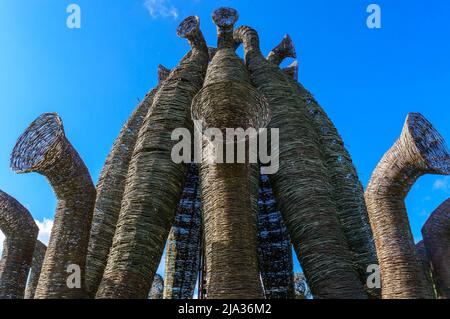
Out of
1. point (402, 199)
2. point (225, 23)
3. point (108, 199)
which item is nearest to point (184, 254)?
point (108, 199)

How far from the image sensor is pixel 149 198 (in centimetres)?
450

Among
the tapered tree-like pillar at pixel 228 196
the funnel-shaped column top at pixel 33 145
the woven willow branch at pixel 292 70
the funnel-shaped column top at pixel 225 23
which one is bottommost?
the tapered tree-like pillar at pixel 228 196

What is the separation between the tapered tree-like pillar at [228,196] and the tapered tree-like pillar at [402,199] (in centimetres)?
127

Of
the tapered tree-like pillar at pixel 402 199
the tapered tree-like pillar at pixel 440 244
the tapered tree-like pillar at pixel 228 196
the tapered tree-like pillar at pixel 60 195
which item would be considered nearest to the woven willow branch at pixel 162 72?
the tapered tree-like pillar at pixel 60 195

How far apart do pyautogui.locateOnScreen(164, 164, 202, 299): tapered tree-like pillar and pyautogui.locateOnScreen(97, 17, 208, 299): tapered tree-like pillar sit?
2693mm

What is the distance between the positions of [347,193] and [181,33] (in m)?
3.76

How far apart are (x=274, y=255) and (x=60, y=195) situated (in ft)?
12.8

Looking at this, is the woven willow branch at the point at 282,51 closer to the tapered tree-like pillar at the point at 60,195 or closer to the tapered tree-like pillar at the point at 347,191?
the tapered tree-like pillar at the point at 347,191

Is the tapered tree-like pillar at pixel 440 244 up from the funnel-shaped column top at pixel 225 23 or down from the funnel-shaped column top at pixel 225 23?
down

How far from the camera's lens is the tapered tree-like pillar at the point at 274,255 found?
7199 millimetres

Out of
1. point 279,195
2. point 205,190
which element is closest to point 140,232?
point 205,190

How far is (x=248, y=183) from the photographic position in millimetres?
4012

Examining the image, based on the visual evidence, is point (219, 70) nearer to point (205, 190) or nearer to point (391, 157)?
point (205, 190)

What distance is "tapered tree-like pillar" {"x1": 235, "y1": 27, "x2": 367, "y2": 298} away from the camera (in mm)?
3986
